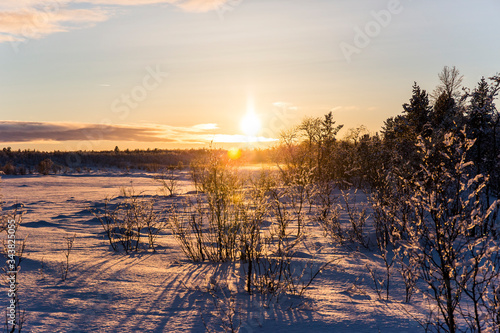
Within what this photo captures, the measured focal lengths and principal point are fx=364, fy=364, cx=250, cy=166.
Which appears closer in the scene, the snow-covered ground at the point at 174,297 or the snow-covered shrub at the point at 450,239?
the snow-covered shrub at the point at 450,239

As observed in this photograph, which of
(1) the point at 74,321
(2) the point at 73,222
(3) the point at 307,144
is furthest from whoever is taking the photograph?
(3) the point at 307,144

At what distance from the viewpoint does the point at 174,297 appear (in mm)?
3537

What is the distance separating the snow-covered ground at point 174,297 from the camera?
2.96 metres

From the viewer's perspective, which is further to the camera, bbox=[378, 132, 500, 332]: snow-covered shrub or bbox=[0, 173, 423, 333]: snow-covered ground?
bbox=[0, 173, 423, 333]: snow-covered ground

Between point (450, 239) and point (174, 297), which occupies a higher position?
point (450, 239)

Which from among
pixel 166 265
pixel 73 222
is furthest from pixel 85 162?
pixel 166 265

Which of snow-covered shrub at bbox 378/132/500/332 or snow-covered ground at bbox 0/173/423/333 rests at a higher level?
snow-covered shrub at bbox 378/132/500/332

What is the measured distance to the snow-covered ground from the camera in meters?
2.96

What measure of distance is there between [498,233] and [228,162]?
5.03m

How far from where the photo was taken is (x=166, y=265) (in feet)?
15.6

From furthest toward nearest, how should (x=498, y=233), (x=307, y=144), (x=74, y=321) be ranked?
1. (x=307, y=144)
2. (x=498, y=233)
3. (x=74, y=321)

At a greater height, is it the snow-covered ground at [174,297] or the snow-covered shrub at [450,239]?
the snow-covered shrub at [450,239]

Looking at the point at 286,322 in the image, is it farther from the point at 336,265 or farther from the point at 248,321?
the point at 336,265

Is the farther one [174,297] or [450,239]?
[174,297]
